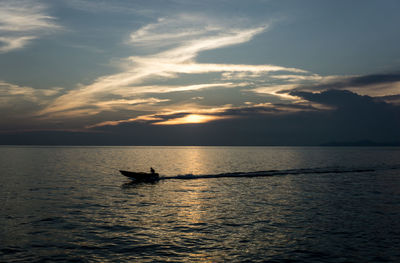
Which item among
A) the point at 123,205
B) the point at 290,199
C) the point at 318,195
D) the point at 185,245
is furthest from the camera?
the point at 318,195

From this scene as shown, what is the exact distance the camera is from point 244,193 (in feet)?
159

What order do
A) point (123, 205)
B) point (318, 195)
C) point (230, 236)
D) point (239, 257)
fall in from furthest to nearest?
point (318, 195)
point (123, 205)
point (230, 236)
point (239, 257)

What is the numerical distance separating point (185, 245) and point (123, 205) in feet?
60.0

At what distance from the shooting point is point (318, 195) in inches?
1811

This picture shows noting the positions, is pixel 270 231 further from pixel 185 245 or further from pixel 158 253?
pixel 158 253

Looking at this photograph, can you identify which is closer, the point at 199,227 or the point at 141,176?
the point at 199,227

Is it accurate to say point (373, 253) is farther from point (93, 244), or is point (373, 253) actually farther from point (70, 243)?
point (70, 243)

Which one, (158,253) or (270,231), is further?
(270,231)

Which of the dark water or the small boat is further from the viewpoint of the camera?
the small boat

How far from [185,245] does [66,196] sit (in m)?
28.8

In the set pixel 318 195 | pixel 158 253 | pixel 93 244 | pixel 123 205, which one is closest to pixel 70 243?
pixel 93 244

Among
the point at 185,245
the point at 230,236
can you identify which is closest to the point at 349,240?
the point at 230,236

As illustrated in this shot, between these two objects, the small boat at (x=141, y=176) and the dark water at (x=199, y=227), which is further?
the small boat at (x=141, y=176)

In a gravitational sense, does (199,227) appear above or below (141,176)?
above
